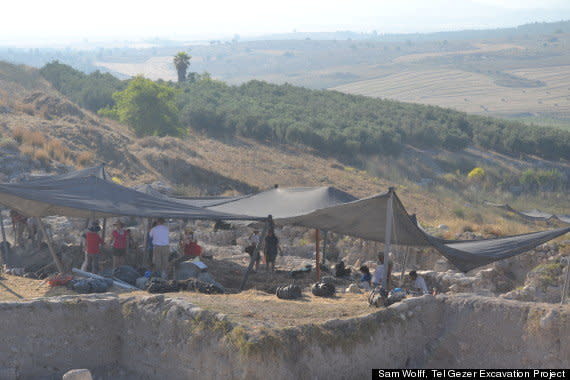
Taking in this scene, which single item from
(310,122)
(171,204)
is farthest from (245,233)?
(310,122)

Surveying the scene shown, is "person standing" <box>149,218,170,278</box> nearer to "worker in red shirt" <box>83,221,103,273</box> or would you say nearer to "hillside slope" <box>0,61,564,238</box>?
"worker in red shirt" <box>83,221,103,273</box>

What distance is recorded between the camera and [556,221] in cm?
3322

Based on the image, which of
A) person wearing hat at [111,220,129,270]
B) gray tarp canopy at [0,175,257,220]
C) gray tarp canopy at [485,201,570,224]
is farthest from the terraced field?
person wearing hat at [111,220,129,270]

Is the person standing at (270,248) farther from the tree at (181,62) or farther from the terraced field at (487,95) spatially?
the terraced field at (487,95)

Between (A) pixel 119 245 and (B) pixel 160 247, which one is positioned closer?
(B) pixel 160 247

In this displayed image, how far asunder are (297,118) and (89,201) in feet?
157

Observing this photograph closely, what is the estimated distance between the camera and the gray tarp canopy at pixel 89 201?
44.7 feet

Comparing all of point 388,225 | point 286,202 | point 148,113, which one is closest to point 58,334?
point 388,225

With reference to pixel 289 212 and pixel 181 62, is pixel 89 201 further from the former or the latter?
pixel 181 62

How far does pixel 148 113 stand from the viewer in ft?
156

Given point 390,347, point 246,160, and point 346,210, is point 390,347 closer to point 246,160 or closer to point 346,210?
point 346,210

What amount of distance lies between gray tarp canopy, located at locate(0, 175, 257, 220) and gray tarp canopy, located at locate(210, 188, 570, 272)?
Result: 1.32 metres

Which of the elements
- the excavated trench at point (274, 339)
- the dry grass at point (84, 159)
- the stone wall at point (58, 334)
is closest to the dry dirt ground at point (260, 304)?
the excavated trench at point (274, 339)

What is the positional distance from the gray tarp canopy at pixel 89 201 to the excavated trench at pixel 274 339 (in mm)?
3592
